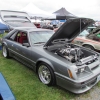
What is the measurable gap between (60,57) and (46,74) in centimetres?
63

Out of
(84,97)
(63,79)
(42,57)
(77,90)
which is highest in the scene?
(42,57)

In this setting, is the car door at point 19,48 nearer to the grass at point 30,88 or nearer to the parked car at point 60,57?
the parked car at point 60,57

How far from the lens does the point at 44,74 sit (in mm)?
3365

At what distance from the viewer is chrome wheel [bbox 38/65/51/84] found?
10.6ft

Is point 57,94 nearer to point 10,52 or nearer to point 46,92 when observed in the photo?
point 46,92

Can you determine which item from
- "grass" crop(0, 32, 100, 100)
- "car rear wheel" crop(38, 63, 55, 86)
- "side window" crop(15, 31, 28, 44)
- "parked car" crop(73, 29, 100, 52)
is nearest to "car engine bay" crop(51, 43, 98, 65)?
"car rear wheel" crop(38, 63, 55, 86)

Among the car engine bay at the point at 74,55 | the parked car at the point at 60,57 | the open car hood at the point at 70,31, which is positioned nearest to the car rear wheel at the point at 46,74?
the parked car at the point at 60,57

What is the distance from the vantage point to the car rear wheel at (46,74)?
3062 millimetres

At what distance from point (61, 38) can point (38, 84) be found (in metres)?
1.51

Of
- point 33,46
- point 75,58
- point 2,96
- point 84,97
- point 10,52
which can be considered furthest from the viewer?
point 10,52

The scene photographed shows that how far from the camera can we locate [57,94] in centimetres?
302

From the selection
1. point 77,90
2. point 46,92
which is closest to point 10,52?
point 46,92

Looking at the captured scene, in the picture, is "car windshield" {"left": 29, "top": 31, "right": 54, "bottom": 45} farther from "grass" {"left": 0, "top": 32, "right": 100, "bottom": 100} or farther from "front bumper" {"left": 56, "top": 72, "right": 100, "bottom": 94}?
"front bumper" {"left": 56, "top": 72, "right": 100, "bottom": 94}

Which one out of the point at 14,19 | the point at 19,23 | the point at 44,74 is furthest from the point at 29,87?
the point at 14,19
